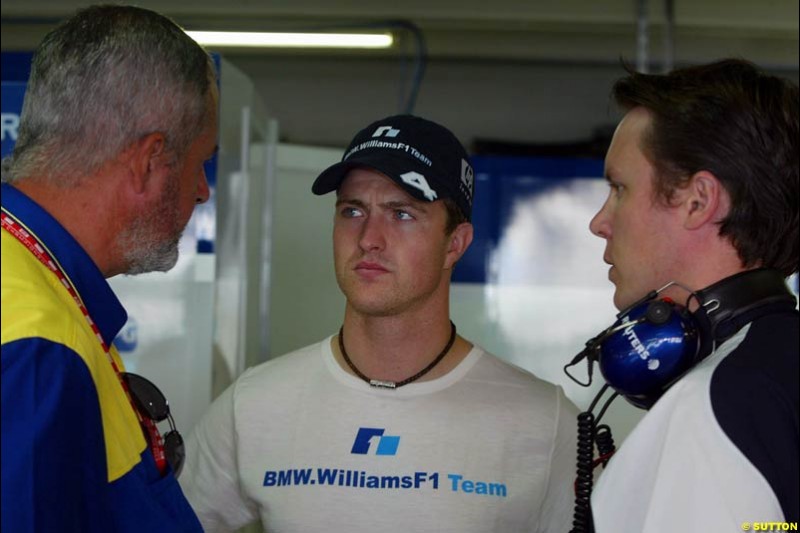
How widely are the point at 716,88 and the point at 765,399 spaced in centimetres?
46

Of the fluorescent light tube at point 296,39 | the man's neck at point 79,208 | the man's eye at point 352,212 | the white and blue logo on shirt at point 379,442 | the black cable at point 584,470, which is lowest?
the white and blue logo on shirt at point 379,442

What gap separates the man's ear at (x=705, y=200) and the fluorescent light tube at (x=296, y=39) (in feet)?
11.2

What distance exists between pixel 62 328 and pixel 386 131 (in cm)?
100

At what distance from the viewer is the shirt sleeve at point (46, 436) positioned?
105 centimetres

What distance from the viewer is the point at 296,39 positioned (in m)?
4.76

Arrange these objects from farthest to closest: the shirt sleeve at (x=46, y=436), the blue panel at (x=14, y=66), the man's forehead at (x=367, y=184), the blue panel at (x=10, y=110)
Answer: the blue panel at (x=14, y=66) < the blue panel at (x=10, y=110) < the man's forehead at (x=367, y=184) < the shirt sleeve at (x=46, y=436)

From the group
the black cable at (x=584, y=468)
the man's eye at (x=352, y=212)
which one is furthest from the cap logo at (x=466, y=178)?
the black cable at (x=584, y=468)

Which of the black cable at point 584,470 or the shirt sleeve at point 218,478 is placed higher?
the black cable at point 584,470

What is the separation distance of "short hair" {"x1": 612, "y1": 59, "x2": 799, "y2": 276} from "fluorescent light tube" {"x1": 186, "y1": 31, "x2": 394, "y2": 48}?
131 inches

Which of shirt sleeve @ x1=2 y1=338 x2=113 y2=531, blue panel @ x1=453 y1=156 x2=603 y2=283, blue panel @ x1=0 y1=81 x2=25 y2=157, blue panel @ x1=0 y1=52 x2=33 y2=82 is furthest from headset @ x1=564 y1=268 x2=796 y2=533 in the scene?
blue panel @ x1=453 y1=156 x2=603 y2=283

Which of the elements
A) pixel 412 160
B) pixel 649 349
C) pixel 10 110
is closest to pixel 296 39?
pixel 10 110

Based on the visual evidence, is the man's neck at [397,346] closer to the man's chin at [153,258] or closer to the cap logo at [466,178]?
the cap logo at [466,178]

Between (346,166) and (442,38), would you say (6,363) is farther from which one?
(442,38)

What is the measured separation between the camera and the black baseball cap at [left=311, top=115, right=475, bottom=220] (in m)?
1.91
